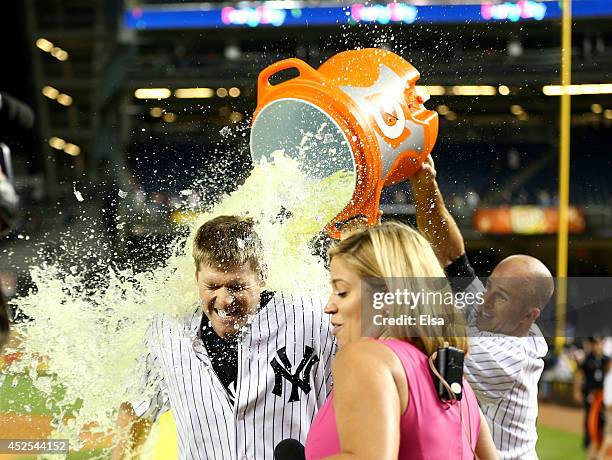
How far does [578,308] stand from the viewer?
1.57m

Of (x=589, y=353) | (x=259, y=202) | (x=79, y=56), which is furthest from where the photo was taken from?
(x=589, y=353)

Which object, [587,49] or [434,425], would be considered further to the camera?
[587,49]

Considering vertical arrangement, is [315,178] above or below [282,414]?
above

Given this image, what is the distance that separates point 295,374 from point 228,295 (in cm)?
18

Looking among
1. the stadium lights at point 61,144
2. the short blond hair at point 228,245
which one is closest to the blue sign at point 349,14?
the stadium lights at point 61,144

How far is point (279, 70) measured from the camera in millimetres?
1534

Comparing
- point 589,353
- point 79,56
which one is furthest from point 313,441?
point 589,353

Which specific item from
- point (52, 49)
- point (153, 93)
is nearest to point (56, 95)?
point (52, 49)

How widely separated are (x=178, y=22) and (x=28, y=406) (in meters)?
0.83

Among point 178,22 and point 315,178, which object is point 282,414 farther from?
point 178,22

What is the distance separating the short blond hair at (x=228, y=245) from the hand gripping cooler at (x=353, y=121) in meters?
0.13

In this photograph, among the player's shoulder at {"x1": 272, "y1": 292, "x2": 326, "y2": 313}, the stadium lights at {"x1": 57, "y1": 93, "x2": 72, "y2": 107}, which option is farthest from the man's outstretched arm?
the stadium lights at {"x1": 57, "y1": 93, "x2": 72, "y2": 107}

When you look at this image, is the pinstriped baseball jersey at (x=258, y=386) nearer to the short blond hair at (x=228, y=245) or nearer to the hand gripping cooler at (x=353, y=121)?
the short blond hair at (x=228, y=245)

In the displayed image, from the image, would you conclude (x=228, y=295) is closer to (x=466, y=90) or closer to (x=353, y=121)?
(x=353, y=121)
